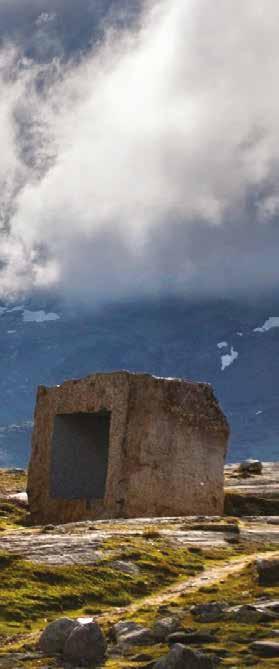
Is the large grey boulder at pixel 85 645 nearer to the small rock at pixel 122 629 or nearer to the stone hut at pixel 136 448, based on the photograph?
the small rock at pixel 122 629

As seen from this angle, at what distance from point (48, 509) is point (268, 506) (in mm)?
7946

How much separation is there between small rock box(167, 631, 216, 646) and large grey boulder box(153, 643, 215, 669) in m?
1.52

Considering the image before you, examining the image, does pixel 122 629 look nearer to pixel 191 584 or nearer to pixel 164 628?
pixel 164 628

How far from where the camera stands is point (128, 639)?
11.4 meters

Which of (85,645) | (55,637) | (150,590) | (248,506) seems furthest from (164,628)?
(248,506)

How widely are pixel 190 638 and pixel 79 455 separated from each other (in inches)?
923

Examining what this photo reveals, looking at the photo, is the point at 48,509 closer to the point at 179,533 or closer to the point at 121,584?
the point at 179,533

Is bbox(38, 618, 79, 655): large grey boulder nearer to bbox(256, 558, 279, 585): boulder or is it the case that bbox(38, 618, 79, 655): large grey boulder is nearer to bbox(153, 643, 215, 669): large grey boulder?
bbox(153, 643, 215, 669): large grey boulder

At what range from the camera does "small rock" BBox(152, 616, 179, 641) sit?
37.5 ft

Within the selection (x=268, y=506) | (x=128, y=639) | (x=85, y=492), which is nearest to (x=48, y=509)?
(x=85, y=492)

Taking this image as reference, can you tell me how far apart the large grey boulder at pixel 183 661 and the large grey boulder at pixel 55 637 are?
206cm

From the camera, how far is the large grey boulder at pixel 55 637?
11.2m

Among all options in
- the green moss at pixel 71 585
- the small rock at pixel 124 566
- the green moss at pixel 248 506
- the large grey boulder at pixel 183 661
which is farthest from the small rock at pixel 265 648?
the green moss at pixel 248 506

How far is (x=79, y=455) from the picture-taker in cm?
3422
